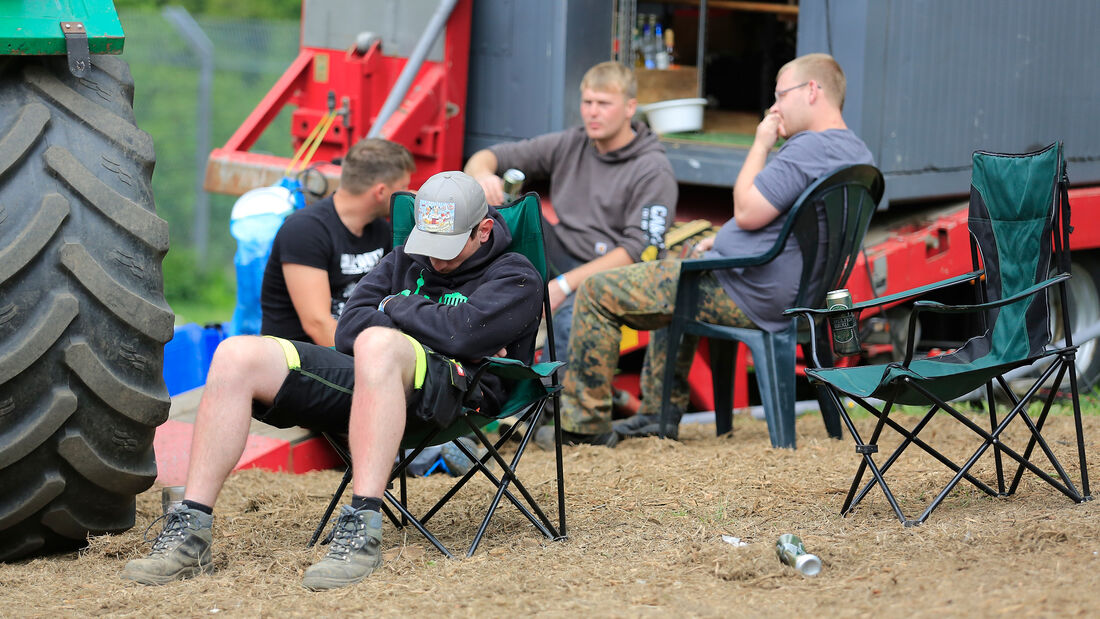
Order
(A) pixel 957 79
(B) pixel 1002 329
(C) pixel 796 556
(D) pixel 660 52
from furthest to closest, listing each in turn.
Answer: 1. (D) pixel 660 52
2. (A) pixel 957 79
3. (B) pixel 1002 329
4. (C) pixel 796 556

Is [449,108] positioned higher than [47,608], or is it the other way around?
[449,108]

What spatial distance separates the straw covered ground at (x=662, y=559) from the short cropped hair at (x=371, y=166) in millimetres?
1120

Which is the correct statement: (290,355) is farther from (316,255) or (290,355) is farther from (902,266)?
(902,266)

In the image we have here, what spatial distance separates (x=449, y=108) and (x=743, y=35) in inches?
112

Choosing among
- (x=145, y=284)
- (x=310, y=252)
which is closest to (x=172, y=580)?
(x=145, y=284)

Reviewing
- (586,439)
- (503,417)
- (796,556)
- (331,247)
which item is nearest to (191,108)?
(331,247)

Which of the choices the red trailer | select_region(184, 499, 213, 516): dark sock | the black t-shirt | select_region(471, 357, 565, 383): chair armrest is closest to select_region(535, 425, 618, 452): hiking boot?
the red trailer

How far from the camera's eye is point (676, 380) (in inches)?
200

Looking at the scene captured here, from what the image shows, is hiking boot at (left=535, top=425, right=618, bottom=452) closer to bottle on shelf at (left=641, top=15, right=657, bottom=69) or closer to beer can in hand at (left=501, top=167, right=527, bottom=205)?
beer can in hand at (left=501, top=167, right=527, bottom=205)

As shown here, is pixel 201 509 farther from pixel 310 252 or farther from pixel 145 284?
pixel 310 252

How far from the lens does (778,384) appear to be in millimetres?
4590

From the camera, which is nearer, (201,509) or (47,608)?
(47,608)

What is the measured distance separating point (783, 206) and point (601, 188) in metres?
1.13

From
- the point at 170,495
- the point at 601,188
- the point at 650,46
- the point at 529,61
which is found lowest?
the point at 170,495
